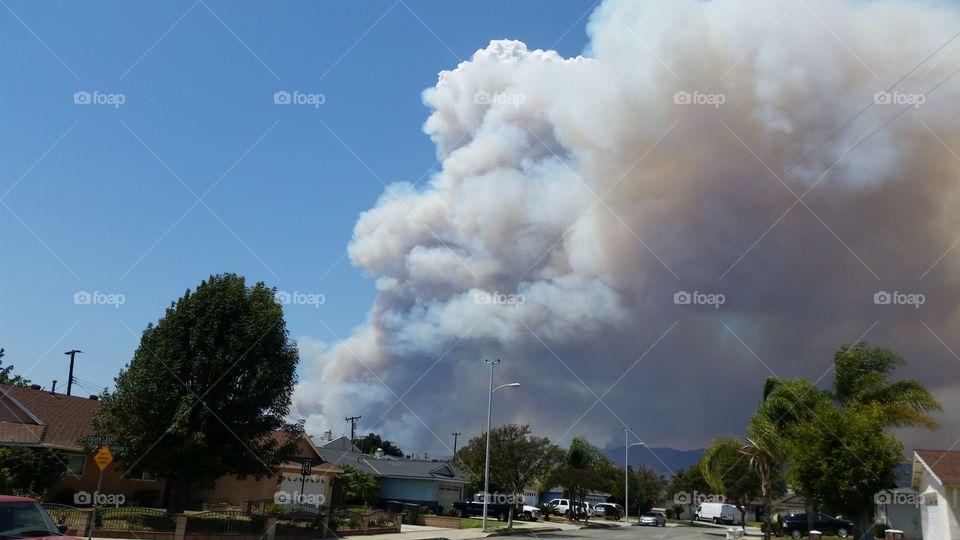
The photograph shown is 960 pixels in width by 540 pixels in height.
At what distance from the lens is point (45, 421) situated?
3388cm

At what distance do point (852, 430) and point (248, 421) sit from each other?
2468cm

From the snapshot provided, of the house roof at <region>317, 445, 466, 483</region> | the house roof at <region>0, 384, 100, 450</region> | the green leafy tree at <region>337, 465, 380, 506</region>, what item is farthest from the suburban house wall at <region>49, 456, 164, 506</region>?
the house roof at <region>317, 445, 466, 483</region>

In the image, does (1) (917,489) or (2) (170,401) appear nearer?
(2) (170,401)

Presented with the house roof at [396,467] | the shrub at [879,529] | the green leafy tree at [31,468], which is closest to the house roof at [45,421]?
the green leafy tree at [31,468]

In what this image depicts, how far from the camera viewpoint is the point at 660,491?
97812mm

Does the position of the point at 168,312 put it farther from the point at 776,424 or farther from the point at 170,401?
the point at 776,424

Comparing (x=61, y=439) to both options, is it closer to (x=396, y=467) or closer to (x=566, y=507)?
(x=396, y=467)

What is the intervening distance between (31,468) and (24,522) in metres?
22.2

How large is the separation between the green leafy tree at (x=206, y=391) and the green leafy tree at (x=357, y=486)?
19184mm

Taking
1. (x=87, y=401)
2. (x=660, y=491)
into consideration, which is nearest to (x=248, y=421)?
(x=87, y=401)

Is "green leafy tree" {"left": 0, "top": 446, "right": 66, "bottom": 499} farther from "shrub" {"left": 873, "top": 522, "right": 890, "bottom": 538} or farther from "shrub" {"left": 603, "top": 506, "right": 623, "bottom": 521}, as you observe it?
"shrub" {"left": 603, "top": 506, "right": 623, "bottom": 521}

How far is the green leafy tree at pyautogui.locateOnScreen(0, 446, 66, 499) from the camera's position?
93.6ft

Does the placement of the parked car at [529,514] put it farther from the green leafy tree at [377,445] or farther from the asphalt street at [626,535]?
the green leafy tree at [377,445]

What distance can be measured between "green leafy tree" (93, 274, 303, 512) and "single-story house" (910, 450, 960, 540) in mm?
28436
